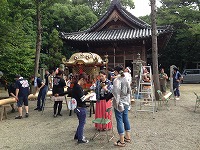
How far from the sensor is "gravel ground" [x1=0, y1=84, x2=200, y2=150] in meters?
5.63

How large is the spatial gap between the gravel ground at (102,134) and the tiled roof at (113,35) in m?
7.73

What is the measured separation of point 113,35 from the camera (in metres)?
17.3

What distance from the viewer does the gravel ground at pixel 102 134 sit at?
563 centimetres

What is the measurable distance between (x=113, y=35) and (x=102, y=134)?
11.7 m

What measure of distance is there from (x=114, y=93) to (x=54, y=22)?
25253mm

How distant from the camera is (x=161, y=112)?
382 inches

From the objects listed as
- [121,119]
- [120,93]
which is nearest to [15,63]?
[120,93]

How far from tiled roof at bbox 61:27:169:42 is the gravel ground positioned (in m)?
7.73

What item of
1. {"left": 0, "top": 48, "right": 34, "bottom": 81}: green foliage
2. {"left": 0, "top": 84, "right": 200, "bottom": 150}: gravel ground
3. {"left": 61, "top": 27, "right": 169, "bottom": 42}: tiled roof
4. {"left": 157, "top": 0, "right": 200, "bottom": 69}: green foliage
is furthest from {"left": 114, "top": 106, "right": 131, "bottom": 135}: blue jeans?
{"left": 157, "top": 0, "right": 200, "bottom": 69}: green foliage

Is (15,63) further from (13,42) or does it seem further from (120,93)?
(120,93)

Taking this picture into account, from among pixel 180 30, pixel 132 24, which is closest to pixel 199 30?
pixel 180 30

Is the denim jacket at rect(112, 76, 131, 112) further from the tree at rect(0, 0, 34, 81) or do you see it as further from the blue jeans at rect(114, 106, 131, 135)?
the tree at rect(0, 0, 34, 81)

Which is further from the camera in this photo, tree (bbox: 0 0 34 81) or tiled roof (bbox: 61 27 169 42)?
tiled roof (bbox: 61 27 169 42)

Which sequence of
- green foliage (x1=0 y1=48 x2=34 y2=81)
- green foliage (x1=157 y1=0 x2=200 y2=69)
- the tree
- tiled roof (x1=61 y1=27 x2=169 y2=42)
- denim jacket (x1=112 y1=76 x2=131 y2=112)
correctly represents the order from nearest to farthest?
denim jacket (x1=112 y1=76 x2=131 y2=112) < the tree < green foliage (x1=0 y1=48 x2=34 y2=81) < tiled roof (x1=61 y1=27 x2=169 y2=42) < green foliage (x1=157 y1=0 x2=200 y2=69)
